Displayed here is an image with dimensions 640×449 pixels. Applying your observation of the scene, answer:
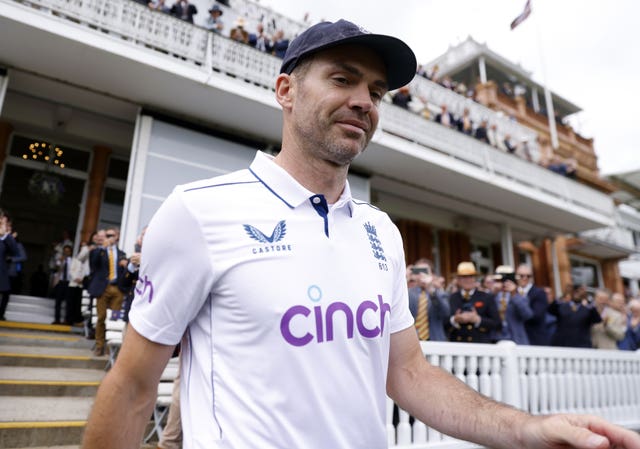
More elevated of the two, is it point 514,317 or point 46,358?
point 514,317

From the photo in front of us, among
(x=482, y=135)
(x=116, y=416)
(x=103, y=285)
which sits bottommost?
(x=116, y=416)

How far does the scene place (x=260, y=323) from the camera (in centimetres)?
108

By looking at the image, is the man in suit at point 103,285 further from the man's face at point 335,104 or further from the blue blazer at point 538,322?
the blue blazer at point 538,322

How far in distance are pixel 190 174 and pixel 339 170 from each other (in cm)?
846

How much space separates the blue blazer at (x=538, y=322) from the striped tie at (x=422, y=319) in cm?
252

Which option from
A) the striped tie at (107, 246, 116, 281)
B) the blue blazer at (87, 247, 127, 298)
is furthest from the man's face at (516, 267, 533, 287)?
the striped tie at (107, 246, 116, 281)

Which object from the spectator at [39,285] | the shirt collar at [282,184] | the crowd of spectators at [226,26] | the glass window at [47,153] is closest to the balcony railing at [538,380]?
the shirt collar at [282,184]

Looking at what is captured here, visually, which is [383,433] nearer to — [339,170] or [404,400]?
[404,400]

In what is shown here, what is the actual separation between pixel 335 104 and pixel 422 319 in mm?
5117

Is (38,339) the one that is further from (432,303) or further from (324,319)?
(324,319)

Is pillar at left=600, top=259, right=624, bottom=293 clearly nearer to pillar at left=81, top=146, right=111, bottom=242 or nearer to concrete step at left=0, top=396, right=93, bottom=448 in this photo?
pillar at left=81, top=146, right=111, bottom=242

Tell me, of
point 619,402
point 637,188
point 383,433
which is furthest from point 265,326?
point 637,188

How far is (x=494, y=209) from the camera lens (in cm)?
1472

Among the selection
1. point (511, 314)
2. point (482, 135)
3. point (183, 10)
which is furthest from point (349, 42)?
point (482, 135)
